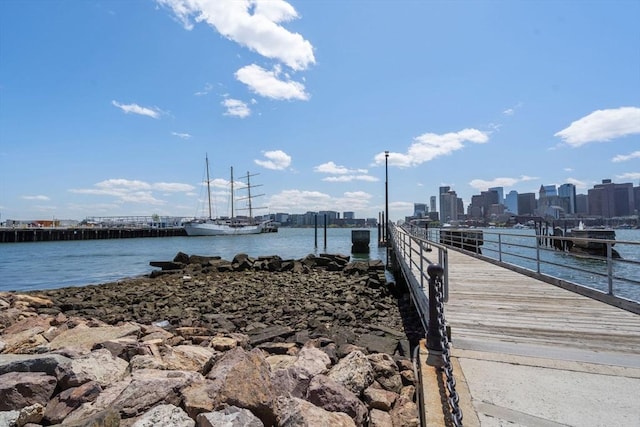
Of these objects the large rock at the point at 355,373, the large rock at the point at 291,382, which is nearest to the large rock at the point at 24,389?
the large rock at the point at 291,382

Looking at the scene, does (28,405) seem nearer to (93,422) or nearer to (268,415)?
(93,422)

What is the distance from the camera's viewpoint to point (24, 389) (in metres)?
3.59

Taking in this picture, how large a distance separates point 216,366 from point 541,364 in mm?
3470

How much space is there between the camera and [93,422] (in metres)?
2.73

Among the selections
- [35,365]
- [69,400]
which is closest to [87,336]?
[35,365]

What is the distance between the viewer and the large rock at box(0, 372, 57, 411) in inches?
137

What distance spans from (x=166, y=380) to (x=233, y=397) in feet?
3.28

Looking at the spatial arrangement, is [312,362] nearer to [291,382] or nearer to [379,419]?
[291,382]

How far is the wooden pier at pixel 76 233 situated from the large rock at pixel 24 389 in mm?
88829

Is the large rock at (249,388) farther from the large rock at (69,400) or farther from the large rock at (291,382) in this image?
the large rock at (69,400)

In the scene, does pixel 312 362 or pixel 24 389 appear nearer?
pixel 24 389

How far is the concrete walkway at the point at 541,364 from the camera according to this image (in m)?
2.68

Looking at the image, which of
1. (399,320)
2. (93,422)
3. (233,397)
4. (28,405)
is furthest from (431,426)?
(399,320)

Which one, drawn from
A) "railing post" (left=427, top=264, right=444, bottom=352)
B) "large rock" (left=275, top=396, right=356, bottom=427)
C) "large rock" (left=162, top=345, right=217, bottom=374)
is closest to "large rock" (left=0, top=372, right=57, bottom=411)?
"large rock" (left=162, top=345, right=217, bottom=374)
